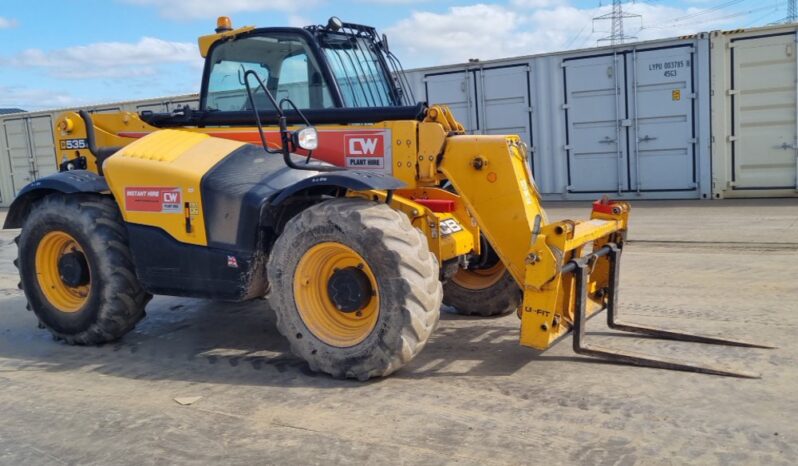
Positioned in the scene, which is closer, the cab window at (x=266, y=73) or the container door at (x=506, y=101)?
the cab window at (x=266, y=73)

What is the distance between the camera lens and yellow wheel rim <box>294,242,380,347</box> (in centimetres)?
468

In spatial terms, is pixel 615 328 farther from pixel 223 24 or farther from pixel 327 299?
pixel 223 24

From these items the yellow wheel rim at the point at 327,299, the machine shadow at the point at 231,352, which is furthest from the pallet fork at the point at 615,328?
the yellow wheel rim at the point at 327,299

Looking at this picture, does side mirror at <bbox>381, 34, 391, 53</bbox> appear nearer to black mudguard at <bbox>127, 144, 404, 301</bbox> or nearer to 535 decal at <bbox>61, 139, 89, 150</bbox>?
black mudguard at <bbox>127, 144, 404, 301</bbox>

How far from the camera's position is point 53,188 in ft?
19.0

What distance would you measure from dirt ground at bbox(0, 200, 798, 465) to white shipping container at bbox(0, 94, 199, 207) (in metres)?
16.9

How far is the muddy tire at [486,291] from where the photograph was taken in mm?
6008

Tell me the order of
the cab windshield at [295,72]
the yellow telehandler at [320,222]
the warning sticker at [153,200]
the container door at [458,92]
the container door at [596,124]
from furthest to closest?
the container door at [458,92] → the container door at [596,124] → the cab windshield at [295,72] → the warning sticker at [153,200] → the yellow telehandler at [320,222]

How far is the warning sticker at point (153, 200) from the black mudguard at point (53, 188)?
0.39 m

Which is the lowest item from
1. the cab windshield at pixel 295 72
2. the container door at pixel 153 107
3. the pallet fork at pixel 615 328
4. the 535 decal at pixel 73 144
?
the pallet fork at pixel 615 328

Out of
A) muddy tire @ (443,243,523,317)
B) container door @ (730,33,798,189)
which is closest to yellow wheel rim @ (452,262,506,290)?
muddy tire @ (443,243,523,317)

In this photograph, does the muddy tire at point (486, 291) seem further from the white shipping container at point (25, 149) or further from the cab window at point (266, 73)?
the white shipping container at point (25, 149)

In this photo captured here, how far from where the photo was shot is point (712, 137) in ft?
42.5

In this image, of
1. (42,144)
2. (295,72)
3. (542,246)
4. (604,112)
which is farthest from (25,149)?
(542,246)
